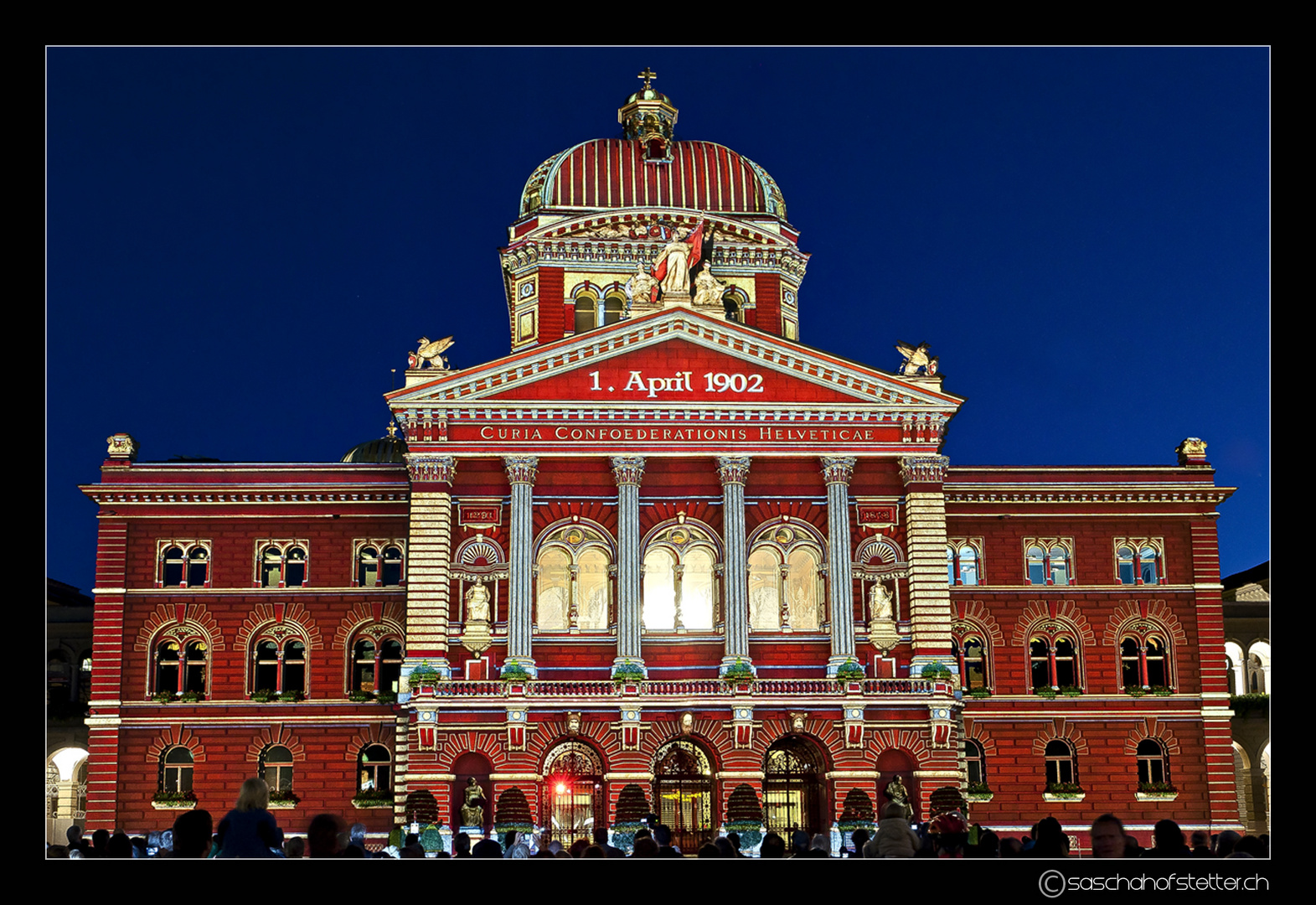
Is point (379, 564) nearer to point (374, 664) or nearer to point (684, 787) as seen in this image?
point (374, 664)

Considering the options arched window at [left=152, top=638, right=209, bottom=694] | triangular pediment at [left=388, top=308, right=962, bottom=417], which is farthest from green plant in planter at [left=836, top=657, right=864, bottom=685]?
arched window at [left=152, top=638, right=209, bottom=694]

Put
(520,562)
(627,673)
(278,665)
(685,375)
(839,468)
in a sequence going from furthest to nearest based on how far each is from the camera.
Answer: (278,665) → (685,375) → (839,468) → (520,562) → (627,673)

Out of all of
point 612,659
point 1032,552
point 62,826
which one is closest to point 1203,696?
point 1032,552

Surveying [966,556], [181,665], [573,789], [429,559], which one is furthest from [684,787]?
[181,665]

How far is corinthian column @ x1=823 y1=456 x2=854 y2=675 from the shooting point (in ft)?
191

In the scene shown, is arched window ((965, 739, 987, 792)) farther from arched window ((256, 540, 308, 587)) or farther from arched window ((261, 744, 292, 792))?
arched window ((256, 540, 308, 587))

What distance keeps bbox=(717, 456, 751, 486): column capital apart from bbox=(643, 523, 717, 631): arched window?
2.18m

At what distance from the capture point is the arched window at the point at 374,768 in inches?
2485

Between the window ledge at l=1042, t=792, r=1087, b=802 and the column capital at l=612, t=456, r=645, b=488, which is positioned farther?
the window ledge at l=1042, t=792, r=1087, b=802

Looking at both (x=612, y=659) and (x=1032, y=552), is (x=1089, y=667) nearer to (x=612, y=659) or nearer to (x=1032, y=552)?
(x=1032, y=552)

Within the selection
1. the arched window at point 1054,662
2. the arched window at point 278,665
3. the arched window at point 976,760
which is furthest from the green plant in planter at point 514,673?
the arched window at point 1054,662

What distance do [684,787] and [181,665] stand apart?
69.9 feet

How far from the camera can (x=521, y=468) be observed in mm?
59125

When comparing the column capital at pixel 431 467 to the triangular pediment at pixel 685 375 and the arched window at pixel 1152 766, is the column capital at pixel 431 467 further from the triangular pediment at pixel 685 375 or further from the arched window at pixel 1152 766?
the arched window at pixel 1152 766
